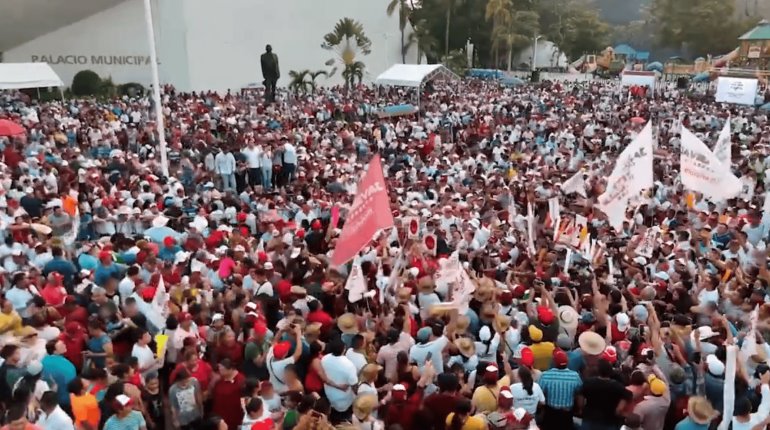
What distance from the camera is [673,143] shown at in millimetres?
20219

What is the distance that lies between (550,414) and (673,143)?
54.6 feet

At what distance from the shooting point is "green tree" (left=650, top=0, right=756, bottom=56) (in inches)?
2190

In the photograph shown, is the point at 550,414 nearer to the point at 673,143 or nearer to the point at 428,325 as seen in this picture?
the point at 428,325

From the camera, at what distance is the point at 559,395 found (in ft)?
17.1

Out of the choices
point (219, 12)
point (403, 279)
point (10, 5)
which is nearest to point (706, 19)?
point (219, 12)

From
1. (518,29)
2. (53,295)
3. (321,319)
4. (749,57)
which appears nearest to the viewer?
(321,319)

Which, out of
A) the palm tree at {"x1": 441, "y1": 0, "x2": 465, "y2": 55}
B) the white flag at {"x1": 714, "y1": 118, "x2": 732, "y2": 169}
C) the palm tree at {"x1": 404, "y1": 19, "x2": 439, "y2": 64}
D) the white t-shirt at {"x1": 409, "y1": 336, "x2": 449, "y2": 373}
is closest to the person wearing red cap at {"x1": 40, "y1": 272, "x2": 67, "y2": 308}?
the white t-shirt at {"x1": 409, "y1": 336, "x2": 449, "y2": 373}

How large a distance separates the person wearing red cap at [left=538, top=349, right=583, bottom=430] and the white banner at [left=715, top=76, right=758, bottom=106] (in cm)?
2304

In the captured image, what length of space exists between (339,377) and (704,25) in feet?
190

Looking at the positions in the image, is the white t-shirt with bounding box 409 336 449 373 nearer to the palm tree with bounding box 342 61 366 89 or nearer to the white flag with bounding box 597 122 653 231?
the white flag with bounding box 597 122 653 231

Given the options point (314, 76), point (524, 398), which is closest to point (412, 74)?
point (314, 76)

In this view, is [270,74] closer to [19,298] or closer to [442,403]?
[19,298]

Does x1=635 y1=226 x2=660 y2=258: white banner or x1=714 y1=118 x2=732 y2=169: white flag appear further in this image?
x1=714 y1=118 x2=732 y2=169: white flag

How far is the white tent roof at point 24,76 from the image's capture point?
67.4 feet
